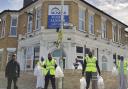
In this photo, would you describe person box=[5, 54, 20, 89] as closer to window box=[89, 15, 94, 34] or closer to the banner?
the banner

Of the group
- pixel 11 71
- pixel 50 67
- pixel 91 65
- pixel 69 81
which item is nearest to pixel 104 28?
pixel 69 81

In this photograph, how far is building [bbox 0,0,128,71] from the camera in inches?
1156

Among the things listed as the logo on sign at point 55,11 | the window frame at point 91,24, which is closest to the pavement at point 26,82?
the logo on sign at point 55,11

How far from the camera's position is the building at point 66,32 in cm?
2938

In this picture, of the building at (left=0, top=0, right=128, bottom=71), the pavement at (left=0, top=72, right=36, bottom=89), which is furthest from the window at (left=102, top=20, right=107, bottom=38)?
the pavement at (left=0, top=72, right=36, bottom=89)

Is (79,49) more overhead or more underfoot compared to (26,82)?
more overhead

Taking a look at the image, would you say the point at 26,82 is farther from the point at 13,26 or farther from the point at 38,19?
the point at 13,26

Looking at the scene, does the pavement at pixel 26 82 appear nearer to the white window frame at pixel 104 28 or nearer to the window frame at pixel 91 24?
the window frame at pixel 91 24

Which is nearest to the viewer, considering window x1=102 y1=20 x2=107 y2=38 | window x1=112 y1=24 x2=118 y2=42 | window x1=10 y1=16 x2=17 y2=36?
window x1=10 y1=16 x2=17 y2=36

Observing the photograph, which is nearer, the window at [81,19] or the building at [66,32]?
the building at [66,32]

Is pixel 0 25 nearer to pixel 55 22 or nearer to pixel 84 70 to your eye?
pixel 55 22

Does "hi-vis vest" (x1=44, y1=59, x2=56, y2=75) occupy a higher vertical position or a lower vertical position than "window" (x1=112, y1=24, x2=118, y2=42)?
lower

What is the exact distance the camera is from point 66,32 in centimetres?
2927

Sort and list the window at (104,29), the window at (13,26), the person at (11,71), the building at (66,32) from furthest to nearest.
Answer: the window at (104,29), the window at (13,26), the building at (66,32), the person at (11,71)
